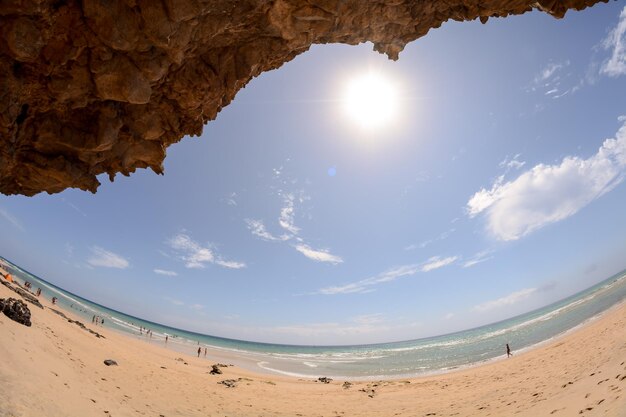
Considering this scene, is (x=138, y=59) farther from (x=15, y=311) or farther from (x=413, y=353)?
(x=413, y=353)

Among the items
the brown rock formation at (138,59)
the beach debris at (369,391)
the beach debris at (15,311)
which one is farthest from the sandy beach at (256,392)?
the brown rock formation at (138,59)

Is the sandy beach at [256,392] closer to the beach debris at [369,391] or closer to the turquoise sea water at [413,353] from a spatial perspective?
the beach debris at [369,391]

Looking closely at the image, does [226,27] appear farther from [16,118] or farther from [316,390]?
[316,390]

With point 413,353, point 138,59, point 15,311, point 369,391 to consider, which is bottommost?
point 413,353

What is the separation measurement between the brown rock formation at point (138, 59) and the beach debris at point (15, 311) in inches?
212

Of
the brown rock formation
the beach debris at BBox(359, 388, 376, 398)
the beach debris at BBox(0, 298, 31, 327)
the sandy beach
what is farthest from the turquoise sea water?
the brown rock formation

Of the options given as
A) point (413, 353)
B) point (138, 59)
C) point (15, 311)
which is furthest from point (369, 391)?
point (413, 353)

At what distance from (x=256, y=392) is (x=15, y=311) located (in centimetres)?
1391

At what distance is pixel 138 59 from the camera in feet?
24.4

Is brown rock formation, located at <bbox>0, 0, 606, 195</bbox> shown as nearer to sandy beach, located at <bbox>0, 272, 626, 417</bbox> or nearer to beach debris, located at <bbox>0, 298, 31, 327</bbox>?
beach debris, located at <bbox>0, 298, 31, 327</bbox>

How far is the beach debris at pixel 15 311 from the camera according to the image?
460 inches

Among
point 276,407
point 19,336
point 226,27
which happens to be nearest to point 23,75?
point 226,27

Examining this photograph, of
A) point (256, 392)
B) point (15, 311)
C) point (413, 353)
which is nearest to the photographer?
point (15, 311)

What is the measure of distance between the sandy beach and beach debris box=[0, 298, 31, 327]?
1.82 ft
